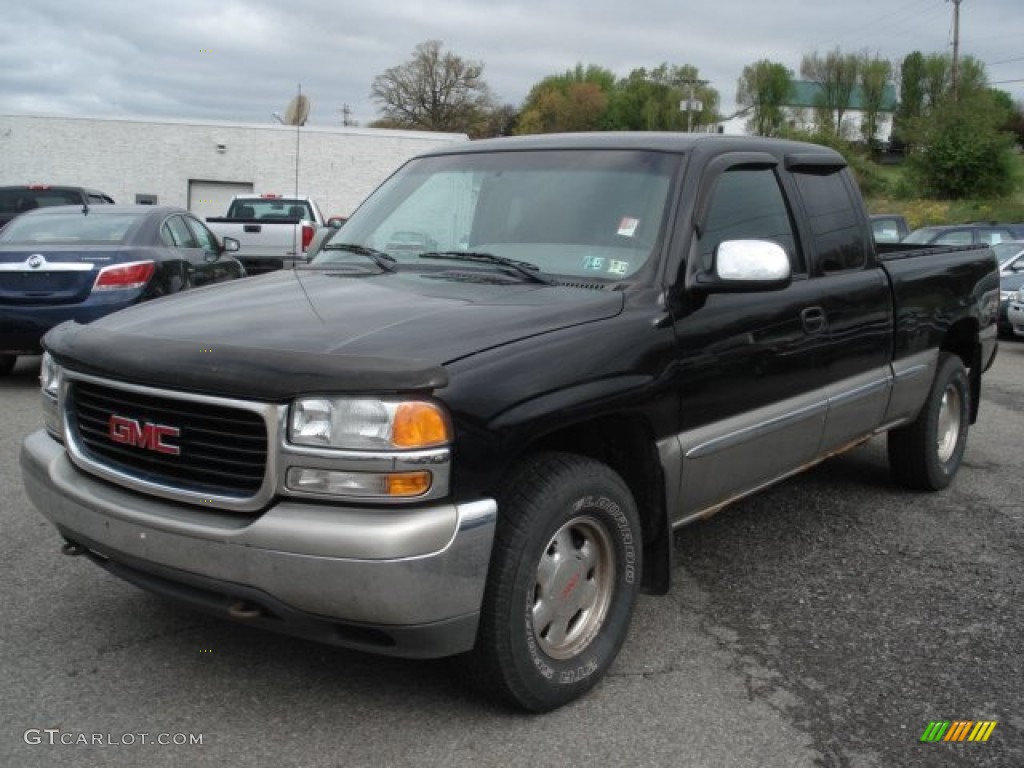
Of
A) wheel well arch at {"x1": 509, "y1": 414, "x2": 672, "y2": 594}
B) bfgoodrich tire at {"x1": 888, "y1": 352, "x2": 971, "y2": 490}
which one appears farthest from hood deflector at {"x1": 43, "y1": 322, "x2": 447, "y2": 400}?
bfgoodrich tire at {"x1": 888, "y1": 352, "x2": 971, "y2": 490}

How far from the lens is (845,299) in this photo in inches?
182

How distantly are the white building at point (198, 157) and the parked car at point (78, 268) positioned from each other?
2217cm

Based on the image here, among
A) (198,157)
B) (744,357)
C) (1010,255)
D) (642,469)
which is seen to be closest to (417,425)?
(642,469)

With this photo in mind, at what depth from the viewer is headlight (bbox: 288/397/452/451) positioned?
2.70 m

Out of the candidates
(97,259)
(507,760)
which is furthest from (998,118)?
(507,760)

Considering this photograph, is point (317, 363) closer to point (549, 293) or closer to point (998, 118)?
point (549, 293)

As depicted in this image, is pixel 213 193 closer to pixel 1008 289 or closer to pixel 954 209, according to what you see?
pixel 1008 289

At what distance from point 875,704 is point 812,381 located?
4.98ft

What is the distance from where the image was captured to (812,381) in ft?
14.4

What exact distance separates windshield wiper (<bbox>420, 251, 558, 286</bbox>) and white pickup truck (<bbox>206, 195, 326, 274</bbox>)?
12811 millimetres

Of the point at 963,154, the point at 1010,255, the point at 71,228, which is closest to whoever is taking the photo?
the point at 71,228

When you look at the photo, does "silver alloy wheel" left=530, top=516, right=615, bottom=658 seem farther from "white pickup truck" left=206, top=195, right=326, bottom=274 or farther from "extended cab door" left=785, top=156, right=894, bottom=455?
"white pickup truck" left=206, top=195, right=326, bottom=274

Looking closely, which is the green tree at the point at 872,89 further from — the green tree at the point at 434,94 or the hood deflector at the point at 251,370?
the hood deflector at the point at 251,370

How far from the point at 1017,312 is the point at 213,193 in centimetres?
2607
